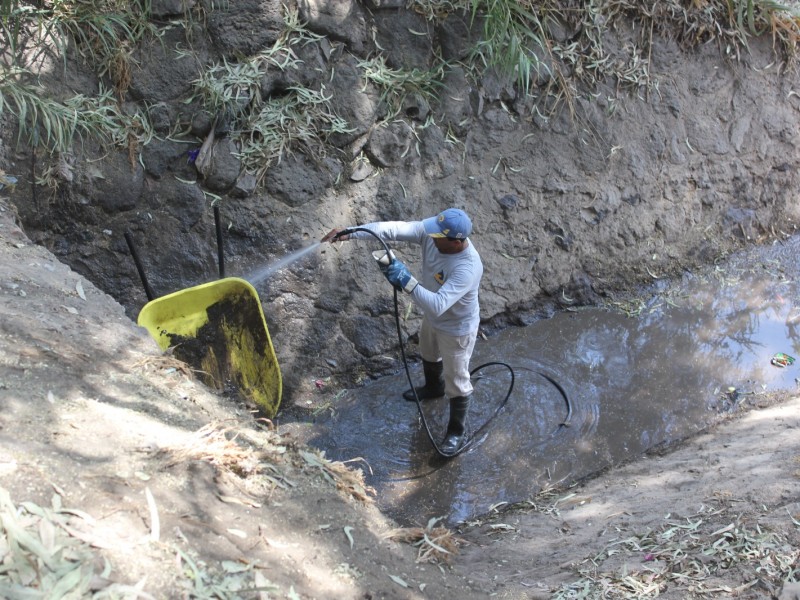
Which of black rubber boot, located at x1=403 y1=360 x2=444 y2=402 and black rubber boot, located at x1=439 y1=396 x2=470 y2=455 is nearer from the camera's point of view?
black rubber boot, located at x1=439 y1=396 x2=470 y2=455

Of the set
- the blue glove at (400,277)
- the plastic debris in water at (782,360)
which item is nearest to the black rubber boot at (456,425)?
the blue glove at (400,277)

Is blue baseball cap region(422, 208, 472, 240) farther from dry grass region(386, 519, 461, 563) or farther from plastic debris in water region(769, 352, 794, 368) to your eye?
plastic debris in water region(769, 352, 794, 368)

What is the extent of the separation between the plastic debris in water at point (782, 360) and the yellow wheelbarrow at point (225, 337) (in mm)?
4068

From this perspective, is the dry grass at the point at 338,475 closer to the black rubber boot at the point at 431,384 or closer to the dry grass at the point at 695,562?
the dry grass at the point at 695,562

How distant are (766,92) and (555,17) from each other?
2.69 meters

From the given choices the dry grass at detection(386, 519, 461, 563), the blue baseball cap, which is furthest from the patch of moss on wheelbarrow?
the dry grass at detection(386, 519, 461, 563)

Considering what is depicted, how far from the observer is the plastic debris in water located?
19.0ft

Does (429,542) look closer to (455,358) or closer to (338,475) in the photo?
(338,475)

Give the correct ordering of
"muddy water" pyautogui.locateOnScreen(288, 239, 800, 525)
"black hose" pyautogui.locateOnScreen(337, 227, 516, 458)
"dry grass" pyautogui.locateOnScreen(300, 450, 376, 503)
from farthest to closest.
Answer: "muddy water" pyautogui.locateOnScreen(288, 239, 800, 525) → "black hose" pyautogui.locateOnScreen(337, 227, 516, 458) → "dry grass" pyautogui.locateOnScreen(300, 450, 376, 503)

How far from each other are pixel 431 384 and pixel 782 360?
117 inches

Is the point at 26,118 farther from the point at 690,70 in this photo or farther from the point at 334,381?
the point at 690,70

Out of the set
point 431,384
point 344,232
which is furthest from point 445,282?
point 431,384

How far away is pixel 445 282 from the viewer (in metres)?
4.22

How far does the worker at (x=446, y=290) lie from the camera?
4074mm
